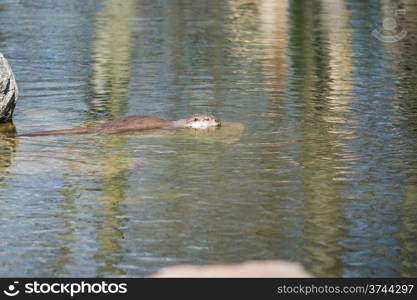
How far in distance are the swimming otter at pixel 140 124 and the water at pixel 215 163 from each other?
0.88 feet

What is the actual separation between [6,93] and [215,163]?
4.24 metres

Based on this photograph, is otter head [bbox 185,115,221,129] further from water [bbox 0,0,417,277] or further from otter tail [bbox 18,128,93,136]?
otter tail [bbox 18,128,93,136]

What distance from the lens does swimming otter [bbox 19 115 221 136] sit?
1527cm

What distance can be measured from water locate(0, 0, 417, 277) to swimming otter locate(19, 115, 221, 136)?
0.88 feet

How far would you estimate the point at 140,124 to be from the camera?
1534cm

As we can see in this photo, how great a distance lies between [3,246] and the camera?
1021cm

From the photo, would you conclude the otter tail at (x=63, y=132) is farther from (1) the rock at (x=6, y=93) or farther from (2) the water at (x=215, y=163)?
(1) the rock at (x=6, y=93)

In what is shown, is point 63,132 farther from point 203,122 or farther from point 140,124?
point 203,122

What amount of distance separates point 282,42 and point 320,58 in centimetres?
340

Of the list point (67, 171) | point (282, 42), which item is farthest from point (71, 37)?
point (67, 171)

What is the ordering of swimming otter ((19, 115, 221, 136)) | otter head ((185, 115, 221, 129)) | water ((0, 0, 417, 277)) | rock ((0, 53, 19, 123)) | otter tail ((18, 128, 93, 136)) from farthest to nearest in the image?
rock ((0, 53, 19, 123)) → otter head ((185, 115, 221, 129)) → swimming otter ((19, 115, 221, 136)) → otter tail ((18, 128, 93, 136)) → water ((0, 0, 417, 277))

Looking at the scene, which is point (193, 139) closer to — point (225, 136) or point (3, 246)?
point (225, 136)

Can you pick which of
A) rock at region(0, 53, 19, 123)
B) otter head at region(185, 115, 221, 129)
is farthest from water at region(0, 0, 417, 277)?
otter head at region(185, 115, 221, 129)

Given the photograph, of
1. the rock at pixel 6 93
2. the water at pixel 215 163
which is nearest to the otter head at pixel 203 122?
the water at pixel 215 163
